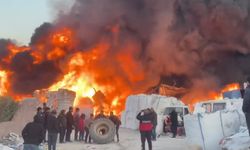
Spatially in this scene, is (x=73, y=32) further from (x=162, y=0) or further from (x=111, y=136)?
(x=111, y=136)

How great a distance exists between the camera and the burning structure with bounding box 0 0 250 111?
35625 mm

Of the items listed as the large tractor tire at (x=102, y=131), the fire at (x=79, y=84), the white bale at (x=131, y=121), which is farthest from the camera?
the fire at (x=79, y=84)

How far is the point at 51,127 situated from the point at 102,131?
5849 mm

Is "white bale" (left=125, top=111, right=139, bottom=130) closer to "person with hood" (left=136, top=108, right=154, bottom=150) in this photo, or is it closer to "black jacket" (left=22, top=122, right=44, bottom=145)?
"person with hood" (left=136, top=108, right=154, bottom=150)

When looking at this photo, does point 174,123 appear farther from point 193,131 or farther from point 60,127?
point 193,131

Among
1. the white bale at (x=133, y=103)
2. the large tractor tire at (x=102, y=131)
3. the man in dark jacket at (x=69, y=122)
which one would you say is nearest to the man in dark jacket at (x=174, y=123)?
the large tractor tire at (x=102, y=131)

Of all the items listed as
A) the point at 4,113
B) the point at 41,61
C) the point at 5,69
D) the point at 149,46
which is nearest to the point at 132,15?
the point at 149,46

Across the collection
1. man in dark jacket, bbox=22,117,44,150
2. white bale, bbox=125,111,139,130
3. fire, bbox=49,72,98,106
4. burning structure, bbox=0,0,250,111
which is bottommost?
man in dark jacket, bbox=22,117,44,150

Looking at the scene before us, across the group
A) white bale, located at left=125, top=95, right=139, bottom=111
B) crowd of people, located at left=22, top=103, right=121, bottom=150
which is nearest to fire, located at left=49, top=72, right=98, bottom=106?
white bale, located at left=125, top=95, right=139, bottom=111

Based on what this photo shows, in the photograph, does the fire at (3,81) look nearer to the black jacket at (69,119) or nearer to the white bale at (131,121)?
the white bale at (131,121)

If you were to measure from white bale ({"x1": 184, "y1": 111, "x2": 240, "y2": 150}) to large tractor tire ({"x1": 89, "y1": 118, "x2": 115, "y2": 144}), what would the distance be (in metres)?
7.53

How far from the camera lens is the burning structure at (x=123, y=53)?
35.6 m

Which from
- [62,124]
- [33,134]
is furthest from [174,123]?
[33,134]

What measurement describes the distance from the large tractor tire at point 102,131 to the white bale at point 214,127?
24.7ft
